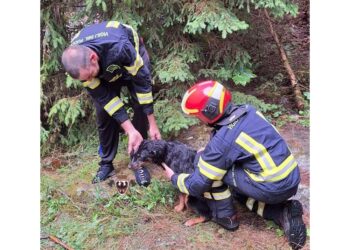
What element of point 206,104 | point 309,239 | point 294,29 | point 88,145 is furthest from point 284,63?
point 88,145

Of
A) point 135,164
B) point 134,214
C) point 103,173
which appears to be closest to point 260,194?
point 134,214

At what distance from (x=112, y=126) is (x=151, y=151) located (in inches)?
20.6

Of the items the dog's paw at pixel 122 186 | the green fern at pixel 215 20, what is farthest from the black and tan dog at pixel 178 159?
the green fern at pixel 215 20

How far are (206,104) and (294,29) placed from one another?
4.70ft

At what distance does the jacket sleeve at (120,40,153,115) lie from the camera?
3.19 meters

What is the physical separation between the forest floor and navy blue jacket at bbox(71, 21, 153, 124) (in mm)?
Result: 652

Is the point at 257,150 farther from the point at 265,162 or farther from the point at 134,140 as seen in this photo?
the point at 134,140

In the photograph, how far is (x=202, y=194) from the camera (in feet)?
9.94

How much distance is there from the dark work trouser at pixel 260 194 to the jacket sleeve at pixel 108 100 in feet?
3.28

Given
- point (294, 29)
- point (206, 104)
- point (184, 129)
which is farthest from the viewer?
point (184, 129)

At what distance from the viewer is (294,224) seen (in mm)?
2850

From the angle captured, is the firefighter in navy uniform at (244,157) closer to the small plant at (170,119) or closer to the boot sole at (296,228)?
the boot sole at (296,228)

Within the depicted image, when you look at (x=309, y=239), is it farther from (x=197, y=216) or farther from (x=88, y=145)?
(x=88, y=145)

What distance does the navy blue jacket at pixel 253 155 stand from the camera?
8.89 ft
